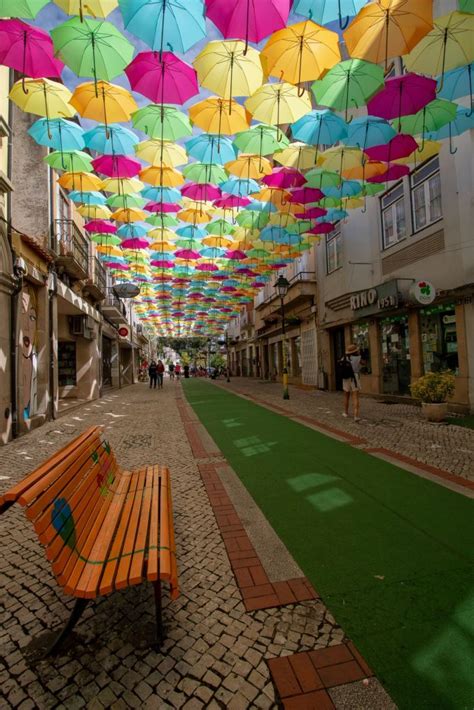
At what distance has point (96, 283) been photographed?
1920cm

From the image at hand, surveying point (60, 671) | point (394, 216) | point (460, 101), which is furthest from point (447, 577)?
point (394, 216)

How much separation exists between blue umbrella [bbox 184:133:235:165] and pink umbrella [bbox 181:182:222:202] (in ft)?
5.10

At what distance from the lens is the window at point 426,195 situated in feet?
36.8

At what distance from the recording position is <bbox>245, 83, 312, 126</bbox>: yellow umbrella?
6.88 meters

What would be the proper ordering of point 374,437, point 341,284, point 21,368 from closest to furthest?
point 374,437 < point 21,368 < point 341,284

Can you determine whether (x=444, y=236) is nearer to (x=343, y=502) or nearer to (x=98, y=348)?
(x=343, y=502)

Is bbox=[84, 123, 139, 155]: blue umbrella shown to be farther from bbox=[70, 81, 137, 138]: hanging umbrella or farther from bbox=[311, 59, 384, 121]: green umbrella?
bbox=[311, 59, 384, 121]: green umbrella

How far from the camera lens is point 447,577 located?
2.64 m

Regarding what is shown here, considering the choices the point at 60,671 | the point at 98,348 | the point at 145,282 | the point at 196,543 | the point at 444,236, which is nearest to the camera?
the point at 60,671

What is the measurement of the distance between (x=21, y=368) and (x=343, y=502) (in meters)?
8.18

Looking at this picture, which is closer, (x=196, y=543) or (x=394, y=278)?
(x=196, y=543)

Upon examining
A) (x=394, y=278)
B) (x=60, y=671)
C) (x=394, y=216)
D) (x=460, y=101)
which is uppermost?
(x=460, y=101)

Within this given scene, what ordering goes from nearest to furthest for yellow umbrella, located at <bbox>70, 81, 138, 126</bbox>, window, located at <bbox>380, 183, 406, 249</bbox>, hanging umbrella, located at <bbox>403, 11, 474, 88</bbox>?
hanging umbrella, located at <bbox>403, 11, 474, 88</bbox> < yellow umbrella, located at <bbox>70, 81, 138, 126</bbox> < window, located at <bbox>380, 183, 406, 249</bbox>

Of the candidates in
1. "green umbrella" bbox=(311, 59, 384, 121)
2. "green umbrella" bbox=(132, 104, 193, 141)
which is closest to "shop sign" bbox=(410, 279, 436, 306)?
"green umbrella" bbox=(311, 59, 384, 121)
